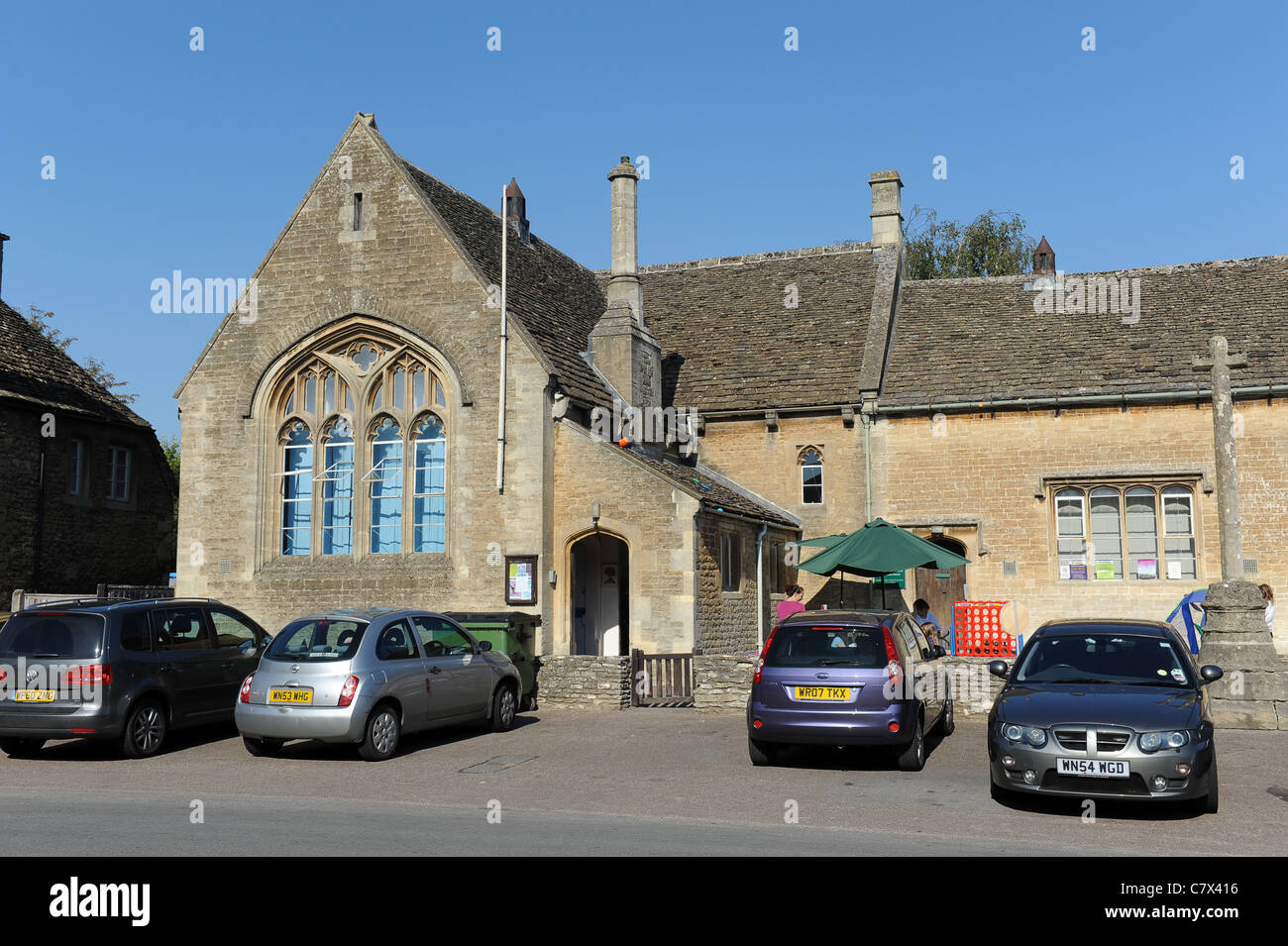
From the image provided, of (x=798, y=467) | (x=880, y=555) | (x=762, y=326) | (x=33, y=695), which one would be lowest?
(x=33, y=695)

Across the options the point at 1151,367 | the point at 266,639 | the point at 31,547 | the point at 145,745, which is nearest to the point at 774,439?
the point at 1151,367

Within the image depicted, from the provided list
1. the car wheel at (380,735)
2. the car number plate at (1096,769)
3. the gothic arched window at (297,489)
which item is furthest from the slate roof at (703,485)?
the car number plate at (1096,769)

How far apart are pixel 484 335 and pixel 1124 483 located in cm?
1292

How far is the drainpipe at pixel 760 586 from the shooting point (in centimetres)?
2220

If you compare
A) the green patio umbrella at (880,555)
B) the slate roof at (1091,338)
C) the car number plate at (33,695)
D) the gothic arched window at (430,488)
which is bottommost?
the car number plate at (33,695)

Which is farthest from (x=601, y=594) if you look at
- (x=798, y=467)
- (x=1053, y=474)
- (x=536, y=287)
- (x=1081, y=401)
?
(x=1081, y=401)

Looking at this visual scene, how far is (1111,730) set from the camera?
9219 millimetres

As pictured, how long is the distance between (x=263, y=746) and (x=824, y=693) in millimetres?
6611

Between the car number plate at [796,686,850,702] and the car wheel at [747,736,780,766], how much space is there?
704 millimetres

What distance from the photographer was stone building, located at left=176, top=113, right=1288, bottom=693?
19844mm

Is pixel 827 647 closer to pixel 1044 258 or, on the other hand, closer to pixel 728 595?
pixel 728 595

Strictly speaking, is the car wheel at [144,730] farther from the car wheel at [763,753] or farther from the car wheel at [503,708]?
the car wheel at [763,753]

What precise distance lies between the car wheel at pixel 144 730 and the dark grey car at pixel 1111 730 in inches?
377

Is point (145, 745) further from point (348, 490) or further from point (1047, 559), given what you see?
point (1047, 559)
